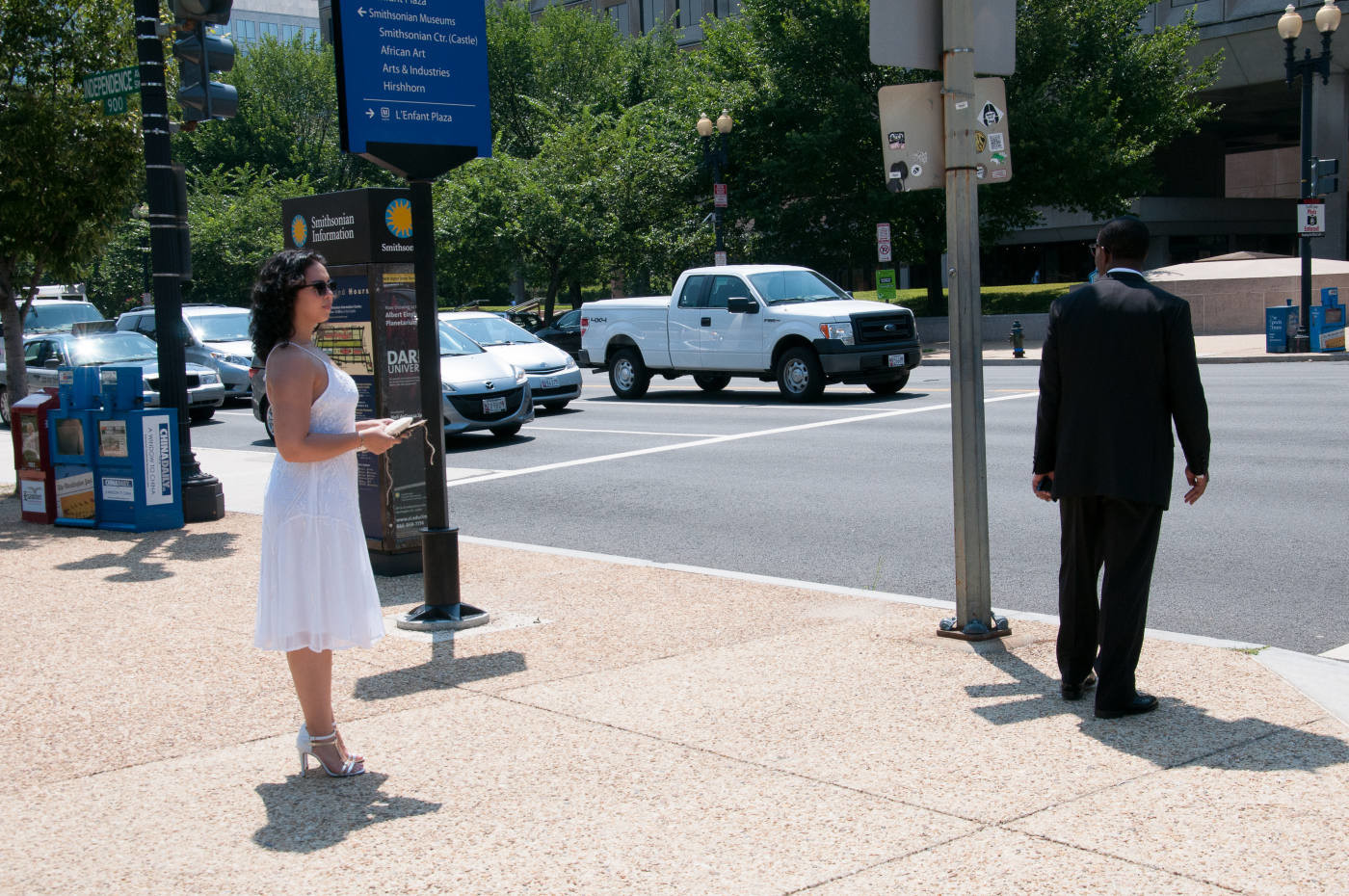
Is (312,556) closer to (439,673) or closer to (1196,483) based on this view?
(439,673)

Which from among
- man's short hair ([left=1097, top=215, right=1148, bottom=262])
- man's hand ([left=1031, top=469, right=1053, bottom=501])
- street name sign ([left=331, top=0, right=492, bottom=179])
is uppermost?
street name sign ([left=331, top=0, right=492, bottom=179])

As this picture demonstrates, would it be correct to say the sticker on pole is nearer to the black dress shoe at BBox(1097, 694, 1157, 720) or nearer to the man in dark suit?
the man in dark suit

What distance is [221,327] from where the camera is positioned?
80.6 ft

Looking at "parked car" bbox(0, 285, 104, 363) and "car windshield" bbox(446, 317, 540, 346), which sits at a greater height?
"parked car" bbox(0, 285, 104, 363)

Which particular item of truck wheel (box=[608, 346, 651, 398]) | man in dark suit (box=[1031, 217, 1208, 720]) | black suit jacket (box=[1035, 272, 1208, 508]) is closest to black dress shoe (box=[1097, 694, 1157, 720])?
man in dark suit (box=[1031, 217, 1208, 720])

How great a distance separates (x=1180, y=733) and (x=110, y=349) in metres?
20.4

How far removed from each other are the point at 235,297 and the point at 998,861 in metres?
50.6

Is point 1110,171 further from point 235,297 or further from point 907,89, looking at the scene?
point 235,297

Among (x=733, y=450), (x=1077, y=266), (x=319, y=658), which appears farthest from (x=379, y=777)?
(x=1077, y=266)

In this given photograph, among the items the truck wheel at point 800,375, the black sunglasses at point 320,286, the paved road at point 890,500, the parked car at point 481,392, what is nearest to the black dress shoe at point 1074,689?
the paved road at point 890,500

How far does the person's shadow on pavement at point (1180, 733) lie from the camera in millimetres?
4469

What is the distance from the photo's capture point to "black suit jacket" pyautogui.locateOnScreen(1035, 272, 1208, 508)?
490 cm

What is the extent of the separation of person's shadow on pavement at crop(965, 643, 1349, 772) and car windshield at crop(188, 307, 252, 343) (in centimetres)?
2106

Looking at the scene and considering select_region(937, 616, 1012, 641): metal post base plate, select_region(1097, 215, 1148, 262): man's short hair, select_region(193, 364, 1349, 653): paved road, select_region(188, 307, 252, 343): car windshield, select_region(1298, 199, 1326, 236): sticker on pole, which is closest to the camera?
select_region(1097, 215, 1148, 262): man's short hair
